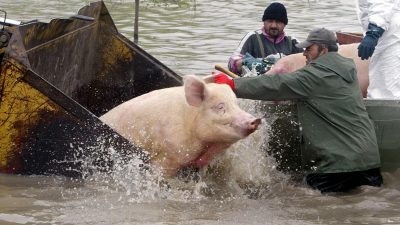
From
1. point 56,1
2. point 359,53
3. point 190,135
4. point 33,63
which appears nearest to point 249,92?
point 190,135

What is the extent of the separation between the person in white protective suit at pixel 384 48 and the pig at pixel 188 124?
2.26 m

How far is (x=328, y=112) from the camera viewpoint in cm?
721

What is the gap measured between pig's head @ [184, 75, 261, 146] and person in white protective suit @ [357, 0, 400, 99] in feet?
7.41

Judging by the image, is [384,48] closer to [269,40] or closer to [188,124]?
[269,40]

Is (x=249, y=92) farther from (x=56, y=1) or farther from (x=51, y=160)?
(x=56, y=1)

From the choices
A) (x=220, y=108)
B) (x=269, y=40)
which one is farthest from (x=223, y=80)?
(x=269, y=40)

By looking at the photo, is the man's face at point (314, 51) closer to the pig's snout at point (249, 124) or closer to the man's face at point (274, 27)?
the pig's snout at point (249, 124)

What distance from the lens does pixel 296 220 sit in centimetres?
668

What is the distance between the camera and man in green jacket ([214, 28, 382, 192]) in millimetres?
7086

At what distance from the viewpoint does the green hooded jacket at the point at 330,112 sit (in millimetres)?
7117

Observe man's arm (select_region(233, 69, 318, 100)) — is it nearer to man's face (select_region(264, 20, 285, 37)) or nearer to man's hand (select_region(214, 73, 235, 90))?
man's hand (select_region(214, 73, 235, 90))

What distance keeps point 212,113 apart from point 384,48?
2.66m

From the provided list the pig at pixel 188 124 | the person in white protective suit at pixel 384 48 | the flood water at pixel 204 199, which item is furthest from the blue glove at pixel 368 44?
the pig at pixel 188 124

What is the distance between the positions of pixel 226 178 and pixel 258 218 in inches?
31.5
